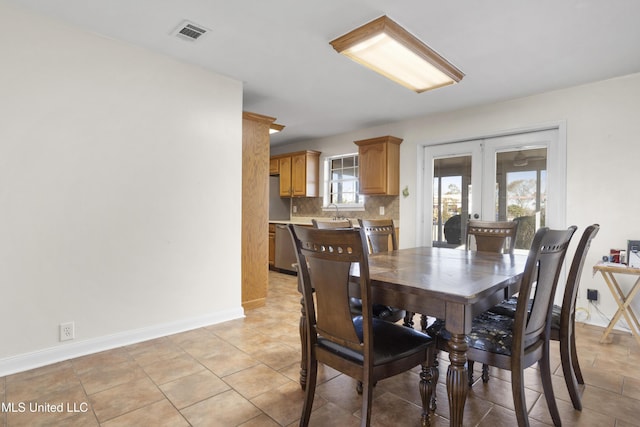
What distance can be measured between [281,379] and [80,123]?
7.69ft

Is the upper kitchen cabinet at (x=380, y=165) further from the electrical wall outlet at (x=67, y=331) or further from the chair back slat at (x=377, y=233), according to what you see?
the electrical wall outlet at (x=67, y=331)

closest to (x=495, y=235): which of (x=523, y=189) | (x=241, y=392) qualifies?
(x=523, y=189)

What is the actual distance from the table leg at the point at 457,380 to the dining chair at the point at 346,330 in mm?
194

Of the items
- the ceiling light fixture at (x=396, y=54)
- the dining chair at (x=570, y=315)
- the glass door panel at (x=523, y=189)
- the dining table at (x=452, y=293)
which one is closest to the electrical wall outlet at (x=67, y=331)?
the dining table at (x=452, y=293)

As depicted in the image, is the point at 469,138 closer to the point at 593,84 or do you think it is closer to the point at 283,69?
the point at 593,84

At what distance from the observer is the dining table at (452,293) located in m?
1.29

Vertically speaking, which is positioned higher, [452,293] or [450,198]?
[450,198]

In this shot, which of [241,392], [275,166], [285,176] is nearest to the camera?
[241,392]

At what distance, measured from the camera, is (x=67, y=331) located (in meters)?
2.35

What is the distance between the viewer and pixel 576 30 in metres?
2.33

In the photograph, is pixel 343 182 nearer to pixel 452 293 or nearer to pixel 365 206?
pixel 365 206

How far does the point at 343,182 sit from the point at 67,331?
14.3 feet

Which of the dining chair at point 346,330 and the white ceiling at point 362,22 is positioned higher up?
the white ceiling at point 362,22

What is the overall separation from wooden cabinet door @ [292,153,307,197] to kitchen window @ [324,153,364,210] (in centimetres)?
39
